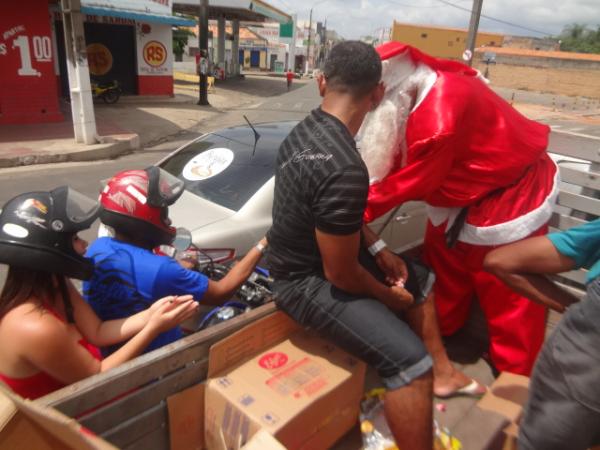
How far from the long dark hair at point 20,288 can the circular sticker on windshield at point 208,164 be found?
222cm

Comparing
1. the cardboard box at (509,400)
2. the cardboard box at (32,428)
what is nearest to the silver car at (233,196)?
the cardboard box at (509,400)

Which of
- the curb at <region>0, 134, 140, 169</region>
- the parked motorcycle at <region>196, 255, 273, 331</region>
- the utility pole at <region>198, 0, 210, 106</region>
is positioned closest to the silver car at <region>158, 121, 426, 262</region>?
the parked motorcycle at <region>196, 255, 273, 331</region>

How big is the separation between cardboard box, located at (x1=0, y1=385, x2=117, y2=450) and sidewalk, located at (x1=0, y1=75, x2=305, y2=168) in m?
8.34

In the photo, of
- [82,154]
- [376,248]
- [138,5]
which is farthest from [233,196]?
[138,5]

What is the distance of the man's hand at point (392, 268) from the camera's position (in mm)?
2139

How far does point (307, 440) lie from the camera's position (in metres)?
1.79

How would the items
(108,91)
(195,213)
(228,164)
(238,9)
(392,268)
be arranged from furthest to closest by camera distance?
(238,9) < (108,91) < (228,164) < (195,213) < (392,268)

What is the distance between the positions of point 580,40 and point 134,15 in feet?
276

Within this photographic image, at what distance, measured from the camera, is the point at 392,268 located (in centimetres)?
215

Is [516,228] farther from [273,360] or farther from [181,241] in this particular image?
[181,241]

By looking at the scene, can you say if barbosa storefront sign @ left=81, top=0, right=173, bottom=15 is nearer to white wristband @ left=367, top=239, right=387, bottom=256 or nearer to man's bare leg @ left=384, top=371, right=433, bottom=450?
white wristband @ left=367, top=239, right=387, bottom=256

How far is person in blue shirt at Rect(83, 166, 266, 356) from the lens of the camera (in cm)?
187

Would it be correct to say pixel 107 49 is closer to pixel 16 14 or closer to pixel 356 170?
pixel 16 14

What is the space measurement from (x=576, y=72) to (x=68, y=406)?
43794 mm
